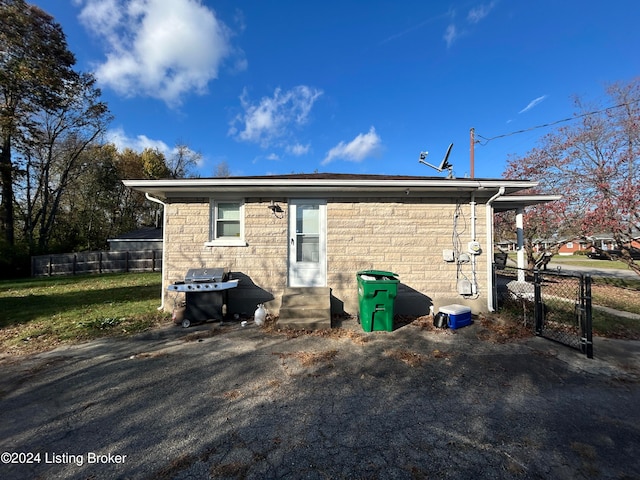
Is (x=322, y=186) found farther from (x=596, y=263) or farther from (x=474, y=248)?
(x=596, y=263)

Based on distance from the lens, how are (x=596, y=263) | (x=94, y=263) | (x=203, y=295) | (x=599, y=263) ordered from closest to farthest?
(x=203, y=295) < (x=94, y=263) < (x=596, y=263) < (x=599, y=263)

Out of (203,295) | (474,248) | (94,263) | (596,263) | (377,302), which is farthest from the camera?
(596,263)

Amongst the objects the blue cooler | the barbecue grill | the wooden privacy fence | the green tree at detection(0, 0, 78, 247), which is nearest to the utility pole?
the blue cooler

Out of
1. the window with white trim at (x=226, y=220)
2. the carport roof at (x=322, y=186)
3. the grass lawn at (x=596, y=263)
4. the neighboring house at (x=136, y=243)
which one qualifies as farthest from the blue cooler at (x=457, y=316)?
the neighboring house at (x=136, y=243)

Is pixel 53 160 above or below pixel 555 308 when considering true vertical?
above

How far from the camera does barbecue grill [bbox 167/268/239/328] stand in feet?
17.6

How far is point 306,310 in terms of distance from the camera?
5273mm

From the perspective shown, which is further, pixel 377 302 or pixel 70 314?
pixel 70 314

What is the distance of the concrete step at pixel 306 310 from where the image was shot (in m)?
5.15

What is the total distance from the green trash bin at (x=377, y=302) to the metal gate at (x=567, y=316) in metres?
2.40

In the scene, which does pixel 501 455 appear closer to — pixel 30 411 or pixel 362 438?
pixel 362 438

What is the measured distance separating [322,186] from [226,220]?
7.82 ft

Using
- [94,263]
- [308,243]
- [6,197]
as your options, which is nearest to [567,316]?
[308,243]

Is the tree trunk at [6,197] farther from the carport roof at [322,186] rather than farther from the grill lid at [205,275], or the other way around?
the grill lid at [205,275]
